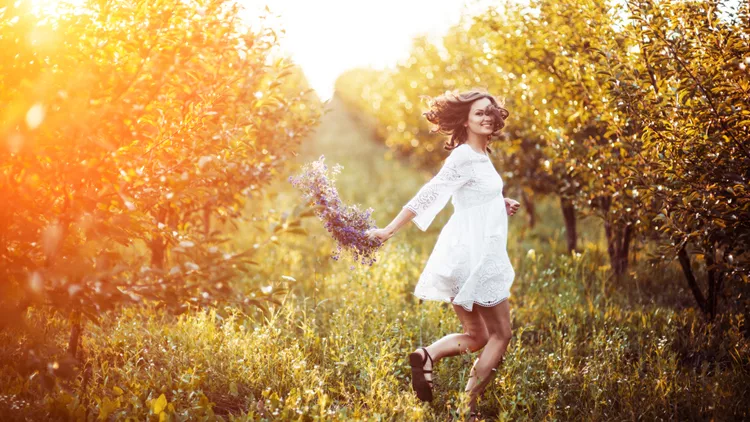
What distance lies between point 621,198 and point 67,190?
14.4 feet

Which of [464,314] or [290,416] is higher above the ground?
[464,314]

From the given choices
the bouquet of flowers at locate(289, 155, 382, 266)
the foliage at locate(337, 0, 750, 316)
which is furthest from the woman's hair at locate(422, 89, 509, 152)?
the foliage at locate(337, 0, 750, 316)

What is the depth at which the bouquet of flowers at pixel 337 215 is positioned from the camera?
3463 mm

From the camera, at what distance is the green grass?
11.4 ft

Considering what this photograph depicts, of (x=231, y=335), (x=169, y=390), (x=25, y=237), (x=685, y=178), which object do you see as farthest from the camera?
(x=231, y=335)

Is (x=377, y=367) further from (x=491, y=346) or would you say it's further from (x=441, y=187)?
(x=441, y=187)

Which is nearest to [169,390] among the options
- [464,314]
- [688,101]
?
[464,314]

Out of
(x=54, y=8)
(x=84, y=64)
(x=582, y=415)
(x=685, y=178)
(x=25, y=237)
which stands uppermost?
(x=54, y=8)

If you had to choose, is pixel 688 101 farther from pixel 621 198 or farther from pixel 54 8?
pixel 54 8

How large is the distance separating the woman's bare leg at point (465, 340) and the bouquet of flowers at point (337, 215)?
2.32ft

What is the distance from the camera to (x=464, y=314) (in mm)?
3650

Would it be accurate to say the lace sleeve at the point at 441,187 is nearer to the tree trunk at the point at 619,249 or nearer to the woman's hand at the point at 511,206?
the woman's hand at the point at 511,206

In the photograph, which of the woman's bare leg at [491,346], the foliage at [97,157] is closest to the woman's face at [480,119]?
the woman's bare leg at [491,346]

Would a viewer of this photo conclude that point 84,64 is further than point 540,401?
No
